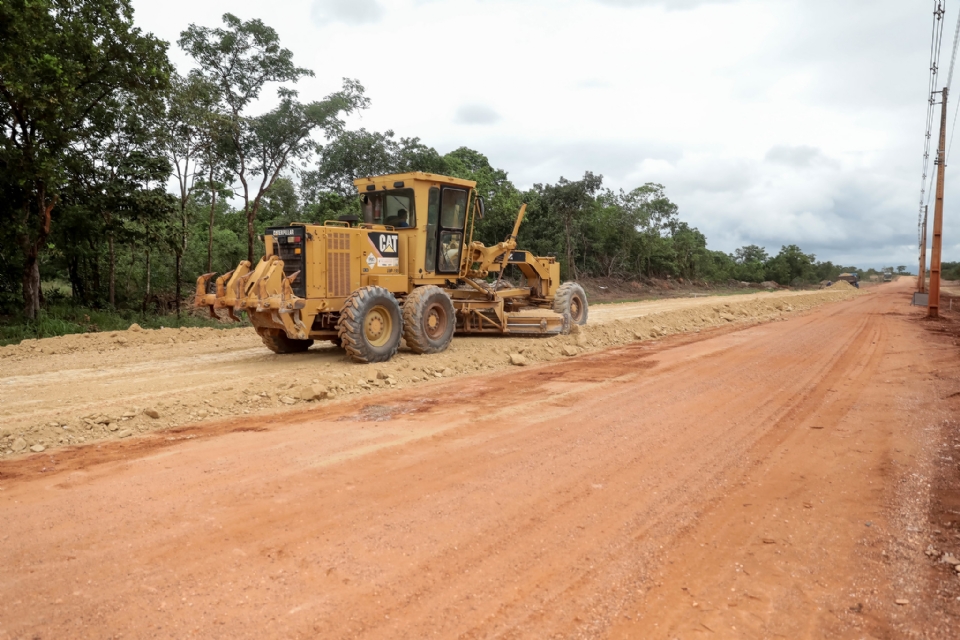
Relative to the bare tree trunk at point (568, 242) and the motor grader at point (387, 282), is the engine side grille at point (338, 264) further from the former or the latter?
the bare tree trunk at point (568, 242)

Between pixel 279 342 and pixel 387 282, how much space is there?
2.19 meters

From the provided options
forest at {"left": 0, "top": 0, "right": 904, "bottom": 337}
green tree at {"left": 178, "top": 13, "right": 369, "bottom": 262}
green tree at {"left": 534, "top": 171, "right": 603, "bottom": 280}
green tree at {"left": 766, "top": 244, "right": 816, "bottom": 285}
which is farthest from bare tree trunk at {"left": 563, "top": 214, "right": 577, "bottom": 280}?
green tree at {"left": 766, "top": 244, "right": 816, "bottom": 285}

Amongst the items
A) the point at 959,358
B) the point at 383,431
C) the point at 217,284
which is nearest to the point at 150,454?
the point at 383,431

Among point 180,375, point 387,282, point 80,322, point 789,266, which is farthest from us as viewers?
point 789,266

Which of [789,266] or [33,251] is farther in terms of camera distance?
[789,266]

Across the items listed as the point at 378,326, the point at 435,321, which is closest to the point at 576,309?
the point at 435,321

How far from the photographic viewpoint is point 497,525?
4.10m

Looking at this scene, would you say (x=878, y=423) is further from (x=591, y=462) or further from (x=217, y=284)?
(x=217, y=284)

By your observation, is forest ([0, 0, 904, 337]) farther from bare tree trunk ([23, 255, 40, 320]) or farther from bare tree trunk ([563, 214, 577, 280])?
bare tree trunk ([563, 214, 577, 280])

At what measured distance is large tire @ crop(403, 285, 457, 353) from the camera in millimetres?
11172

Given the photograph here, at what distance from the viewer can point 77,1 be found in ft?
48.5

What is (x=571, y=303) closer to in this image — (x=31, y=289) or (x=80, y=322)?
(x=80, y=322)

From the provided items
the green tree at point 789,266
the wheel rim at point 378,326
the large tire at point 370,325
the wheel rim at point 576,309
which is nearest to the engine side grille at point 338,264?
the large tire at point 370,325

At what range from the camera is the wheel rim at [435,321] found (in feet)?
38.3
